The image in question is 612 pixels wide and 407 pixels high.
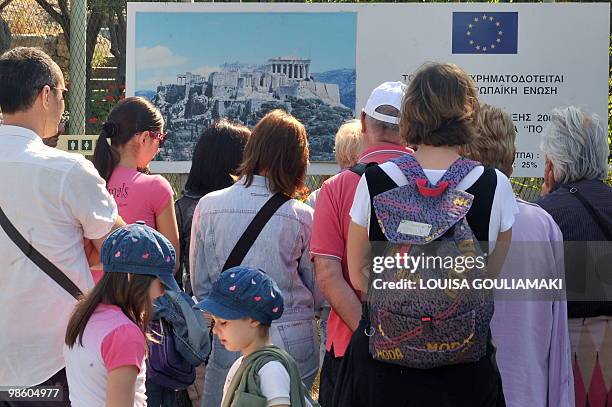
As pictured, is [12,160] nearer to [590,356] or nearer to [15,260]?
[15,260]

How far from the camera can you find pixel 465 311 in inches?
108

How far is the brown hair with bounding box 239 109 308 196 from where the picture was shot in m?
3.95

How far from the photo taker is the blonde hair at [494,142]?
3721mm

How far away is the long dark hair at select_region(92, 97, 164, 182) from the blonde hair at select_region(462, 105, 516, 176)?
1616 mm

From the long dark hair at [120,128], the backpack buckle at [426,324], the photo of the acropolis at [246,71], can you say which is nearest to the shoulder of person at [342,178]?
the backpack buckle at [426,324]

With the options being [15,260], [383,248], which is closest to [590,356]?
[383,248]

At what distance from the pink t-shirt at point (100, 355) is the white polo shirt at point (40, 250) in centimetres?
22

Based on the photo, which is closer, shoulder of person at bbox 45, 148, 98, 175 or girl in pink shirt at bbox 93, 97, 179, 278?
shoulder of person at bbox 45, 148, 98, 175

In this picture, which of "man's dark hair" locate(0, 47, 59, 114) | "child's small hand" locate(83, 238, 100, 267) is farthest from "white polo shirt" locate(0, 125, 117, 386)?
"man's dark hair" locate(0, 47, 59, 114)

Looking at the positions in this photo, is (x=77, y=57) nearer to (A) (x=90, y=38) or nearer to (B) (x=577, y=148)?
(B) (x=577, y=148)

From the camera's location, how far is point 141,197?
4297 mm

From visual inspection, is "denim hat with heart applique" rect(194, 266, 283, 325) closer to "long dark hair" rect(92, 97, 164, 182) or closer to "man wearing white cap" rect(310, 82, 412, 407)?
"man wearing white cap" rect(310, 82, 412, 407)

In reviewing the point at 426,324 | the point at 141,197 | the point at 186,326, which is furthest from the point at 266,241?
the point at 426,324

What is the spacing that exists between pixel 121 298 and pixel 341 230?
0.92 metres
